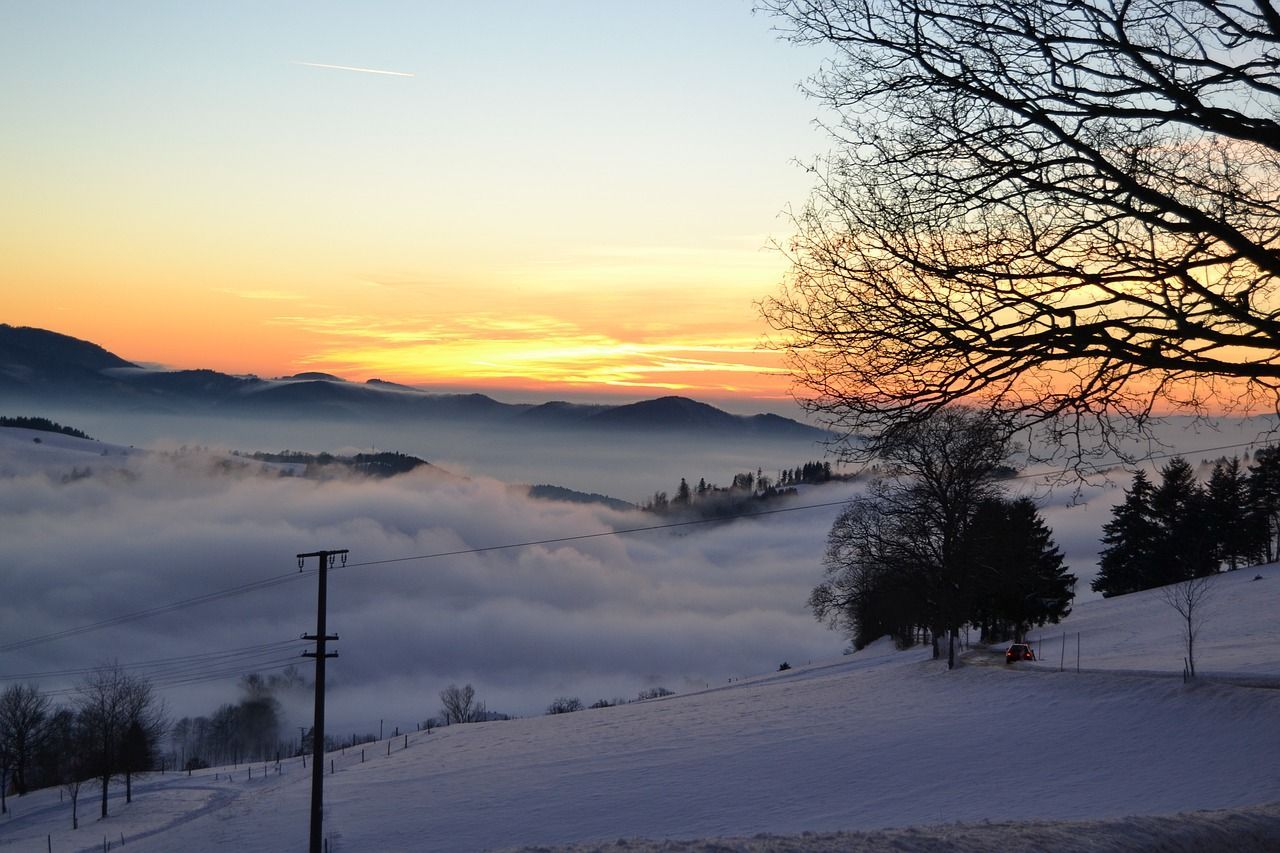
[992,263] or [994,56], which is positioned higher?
[994,56]

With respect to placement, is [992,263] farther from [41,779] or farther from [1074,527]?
[1074,527]

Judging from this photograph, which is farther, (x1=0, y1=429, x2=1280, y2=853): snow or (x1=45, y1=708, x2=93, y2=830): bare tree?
(x1=45, y1=708, x2=93, y2=830): bare tree

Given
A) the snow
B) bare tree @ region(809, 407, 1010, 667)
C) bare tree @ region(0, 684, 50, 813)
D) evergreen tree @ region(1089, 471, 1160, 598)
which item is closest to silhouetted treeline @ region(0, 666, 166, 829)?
bare tree @ region(0, 684, 50, 813)

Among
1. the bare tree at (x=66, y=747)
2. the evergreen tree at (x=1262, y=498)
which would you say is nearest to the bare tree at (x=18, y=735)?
the bare tree at (x=66, y=747)

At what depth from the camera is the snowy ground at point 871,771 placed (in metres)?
17.7

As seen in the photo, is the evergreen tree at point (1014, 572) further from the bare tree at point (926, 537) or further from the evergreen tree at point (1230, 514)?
the evergreen tree at point (1230, 514)

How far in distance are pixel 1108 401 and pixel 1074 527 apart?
20004 cm

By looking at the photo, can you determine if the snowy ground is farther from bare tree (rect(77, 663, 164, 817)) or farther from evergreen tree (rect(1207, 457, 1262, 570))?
bare tree (rect(77, 663, 164, 817))

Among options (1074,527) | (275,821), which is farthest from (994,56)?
(1074,527)

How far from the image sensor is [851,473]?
397 inches

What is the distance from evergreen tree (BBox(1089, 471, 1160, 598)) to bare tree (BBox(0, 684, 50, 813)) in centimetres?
10670

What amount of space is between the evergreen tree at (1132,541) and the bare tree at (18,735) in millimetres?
106702

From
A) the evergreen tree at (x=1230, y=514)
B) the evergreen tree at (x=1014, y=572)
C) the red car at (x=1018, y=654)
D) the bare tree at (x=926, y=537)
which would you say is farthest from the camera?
the evergreen tree at (x=1230, y=514)

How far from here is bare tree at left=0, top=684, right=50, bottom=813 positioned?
331 ft
